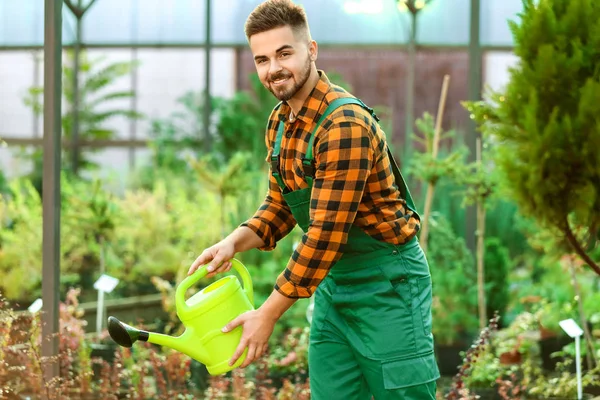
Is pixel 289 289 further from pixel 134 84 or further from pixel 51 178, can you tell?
pixel 134 84

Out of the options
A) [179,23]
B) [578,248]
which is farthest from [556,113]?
[179,23]

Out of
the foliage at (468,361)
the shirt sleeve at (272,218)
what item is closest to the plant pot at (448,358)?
the foliage at (468,361)

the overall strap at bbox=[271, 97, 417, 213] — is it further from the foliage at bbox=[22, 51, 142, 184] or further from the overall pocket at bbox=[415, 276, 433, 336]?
the foliage at bbox=[22, 51, 142, 184]

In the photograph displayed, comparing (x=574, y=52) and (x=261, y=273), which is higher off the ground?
(x=574, y=52)

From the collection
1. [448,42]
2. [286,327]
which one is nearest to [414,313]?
[286,327]

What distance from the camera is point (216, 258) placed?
78.1 inches

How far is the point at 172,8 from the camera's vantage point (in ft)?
27.0

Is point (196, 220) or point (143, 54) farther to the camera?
point (143, 54)

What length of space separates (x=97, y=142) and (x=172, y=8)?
1431 mm

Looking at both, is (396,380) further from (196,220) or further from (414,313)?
(196,220)

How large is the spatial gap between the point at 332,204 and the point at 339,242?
3.2 inches

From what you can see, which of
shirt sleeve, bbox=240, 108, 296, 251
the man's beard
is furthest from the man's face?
shirt sleeve, bbox=240, 108, 296, 251

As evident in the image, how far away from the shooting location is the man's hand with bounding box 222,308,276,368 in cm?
177

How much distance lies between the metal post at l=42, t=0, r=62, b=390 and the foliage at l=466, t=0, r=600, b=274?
56.5 inches
